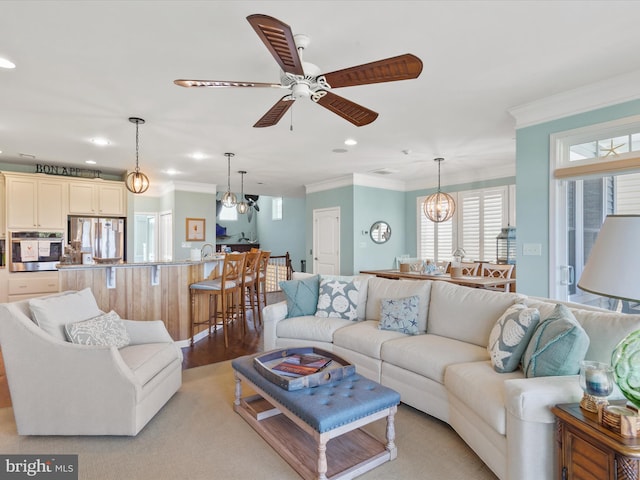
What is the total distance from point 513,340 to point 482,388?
15.4 inches

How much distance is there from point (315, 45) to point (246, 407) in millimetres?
2695

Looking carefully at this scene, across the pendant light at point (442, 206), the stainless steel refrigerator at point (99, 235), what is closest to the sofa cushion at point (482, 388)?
the pendant light at point (442, 206)

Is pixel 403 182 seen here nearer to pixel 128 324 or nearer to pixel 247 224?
pixel 128 324

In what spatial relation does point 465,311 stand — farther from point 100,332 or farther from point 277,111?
point 100,332

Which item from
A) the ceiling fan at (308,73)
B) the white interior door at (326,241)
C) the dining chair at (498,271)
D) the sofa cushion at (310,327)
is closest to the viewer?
the ceiling fan at (308,73)

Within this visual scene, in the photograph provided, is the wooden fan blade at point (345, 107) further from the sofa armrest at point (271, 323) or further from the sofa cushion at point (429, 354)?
the sofa armrest at point (271, 323)

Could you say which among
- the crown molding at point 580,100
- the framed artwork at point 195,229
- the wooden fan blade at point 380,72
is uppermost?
the crown molding at point 580,100

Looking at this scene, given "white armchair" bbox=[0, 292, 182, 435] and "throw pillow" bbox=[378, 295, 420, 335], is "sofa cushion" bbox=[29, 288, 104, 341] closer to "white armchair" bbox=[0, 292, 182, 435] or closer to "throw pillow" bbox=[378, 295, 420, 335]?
"white armchair" bbox=[0, 292, 182, 435]

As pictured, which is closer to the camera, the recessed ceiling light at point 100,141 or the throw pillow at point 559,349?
the throw pillow at point 559,349

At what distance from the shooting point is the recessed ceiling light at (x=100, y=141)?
14.9ft

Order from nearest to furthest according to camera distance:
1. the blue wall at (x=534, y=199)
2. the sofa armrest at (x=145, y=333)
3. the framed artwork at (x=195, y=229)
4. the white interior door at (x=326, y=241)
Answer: the sofa armrest at (x=145, y=333), the blue wall at (x=534, y=199), the white interior door at (x=326, y=241), the framed artwork at (x=195, y=229)

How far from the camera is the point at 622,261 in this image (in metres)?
1.20

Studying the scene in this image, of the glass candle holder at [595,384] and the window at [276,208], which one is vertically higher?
the window at [276,208]

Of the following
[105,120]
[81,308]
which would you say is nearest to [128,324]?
[81,308]
